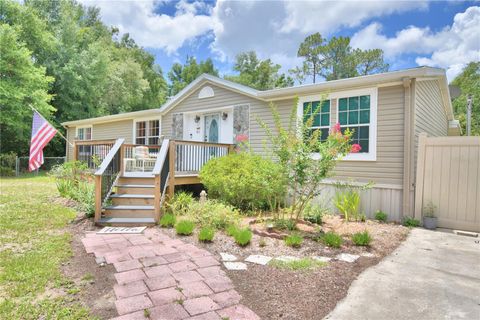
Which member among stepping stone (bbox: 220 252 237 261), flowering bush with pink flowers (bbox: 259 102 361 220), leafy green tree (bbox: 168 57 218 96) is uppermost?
leafy green tree (bbox: 168 57 218 96)

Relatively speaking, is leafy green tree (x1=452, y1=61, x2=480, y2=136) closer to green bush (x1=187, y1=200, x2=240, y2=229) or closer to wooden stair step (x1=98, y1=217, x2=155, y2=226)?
green bush (x1=187, y1=200, x2=240, y2=229)

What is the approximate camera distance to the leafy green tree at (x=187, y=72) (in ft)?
103

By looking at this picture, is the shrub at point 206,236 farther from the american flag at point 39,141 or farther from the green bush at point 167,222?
the american flag at point 39,141

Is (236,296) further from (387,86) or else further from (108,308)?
(387,86)

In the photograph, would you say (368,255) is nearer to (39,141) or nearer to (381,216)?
(381,216)

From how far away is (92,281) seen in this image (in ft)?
9.48

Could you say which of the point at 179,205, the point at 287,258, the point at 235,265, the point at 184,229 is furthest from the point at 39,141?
the point at 287,258

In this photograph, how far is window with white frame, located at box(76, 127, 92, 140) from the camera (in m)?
14.5

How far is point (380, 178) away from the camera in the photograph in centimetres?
609

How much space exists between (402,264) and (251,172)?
3.24m

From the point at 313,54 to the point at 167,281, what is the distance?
25.7 metres

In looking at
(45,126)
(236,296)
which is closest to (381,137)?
(236,296)

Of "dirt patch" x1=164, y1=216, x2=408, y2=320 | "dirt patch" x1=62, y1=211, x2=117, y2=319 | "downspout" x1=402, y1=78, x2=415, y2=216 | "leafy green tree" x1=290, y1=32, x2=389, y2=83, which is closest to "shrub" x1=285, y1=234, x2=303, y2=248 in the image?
"dirt patch" x1=164, y1=216, x2=408, y2=320

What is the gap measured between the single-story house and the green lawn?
12.0 ft
